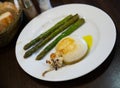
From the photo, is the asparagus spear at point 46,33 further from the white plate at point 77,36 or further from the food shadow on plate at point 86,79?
the food shadow on plate at point 86,79

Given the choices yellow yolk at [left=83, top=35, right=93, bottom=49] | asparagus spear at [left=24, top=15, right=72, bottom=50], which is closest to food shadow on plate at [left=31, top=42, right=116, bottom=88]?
yellow yolk at [left=83, top=35, right=93, bottom=49]

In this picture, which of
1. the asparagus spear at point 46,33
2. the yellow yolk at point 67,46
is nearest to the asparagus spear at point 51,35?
the asparagus spear at point 46,33

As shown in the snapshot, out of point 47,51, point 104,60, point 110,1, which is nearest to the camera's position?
point 104,60

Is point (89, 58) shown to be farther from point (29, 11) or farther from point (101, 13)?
point (29, 11)

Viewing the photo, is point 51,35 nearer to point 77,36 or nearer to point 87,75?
point 77,36

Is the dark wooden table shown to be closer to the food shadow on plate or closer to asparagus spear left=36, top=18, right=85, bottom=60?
the food shadow on plate

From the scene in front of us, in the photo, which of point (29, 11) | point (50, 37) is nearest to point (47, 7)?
point (29, 11)

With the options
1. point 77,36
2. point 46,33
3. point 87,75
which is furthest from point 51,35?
point 87,75
